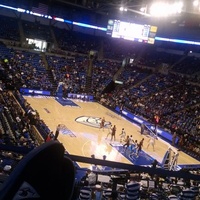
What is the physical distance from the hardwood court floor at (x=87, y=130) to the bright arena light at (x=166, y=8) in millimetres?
9007

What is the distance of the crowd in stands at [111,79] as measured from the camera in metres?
25.5

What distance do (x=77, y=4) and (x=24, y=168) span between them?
45997mm

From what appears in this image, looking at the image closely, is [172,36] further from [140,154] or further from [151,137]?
[140,154]

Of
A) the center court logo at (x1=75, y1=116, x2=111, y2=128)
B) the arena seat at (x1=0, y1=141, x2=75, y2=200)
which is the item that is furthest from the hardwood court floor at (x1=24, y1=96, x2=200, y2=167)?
the arena seat at (x1=0, y1=141, x2=75, y2=200)

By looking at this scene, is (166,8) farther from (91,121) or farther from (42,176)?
(42,176)

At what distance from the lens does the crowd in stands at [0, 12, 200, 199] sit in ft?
83.5

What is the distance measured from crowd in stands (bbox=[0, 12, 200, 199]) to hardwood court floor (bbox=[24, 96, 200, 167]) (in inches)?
65.7

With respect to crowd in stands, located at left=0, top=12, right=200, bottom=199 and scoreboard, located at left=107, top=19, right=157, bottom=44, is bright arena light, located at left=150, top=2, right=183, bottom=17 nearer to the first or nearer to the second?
crowd in stands, located at left=0, top=12, right=200, bottom=199

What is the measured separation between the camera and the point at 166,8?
17.8 meters

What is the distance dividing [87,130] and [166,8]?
10.7 m

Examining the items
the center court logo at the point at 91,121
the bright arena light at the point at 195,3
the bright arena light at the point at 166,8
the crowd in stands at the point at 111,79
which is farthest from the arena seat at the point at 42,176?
the center court logo at the point at 91,121

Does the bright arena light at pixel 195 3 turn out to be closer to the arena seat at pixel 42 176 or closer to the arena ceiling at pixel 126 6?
the arena seat at pixel 42 176

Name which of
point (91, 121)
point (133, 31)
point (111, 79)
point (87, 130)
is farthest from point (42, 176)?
point (111, 79)

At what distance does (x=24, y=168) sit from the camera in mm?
1277
